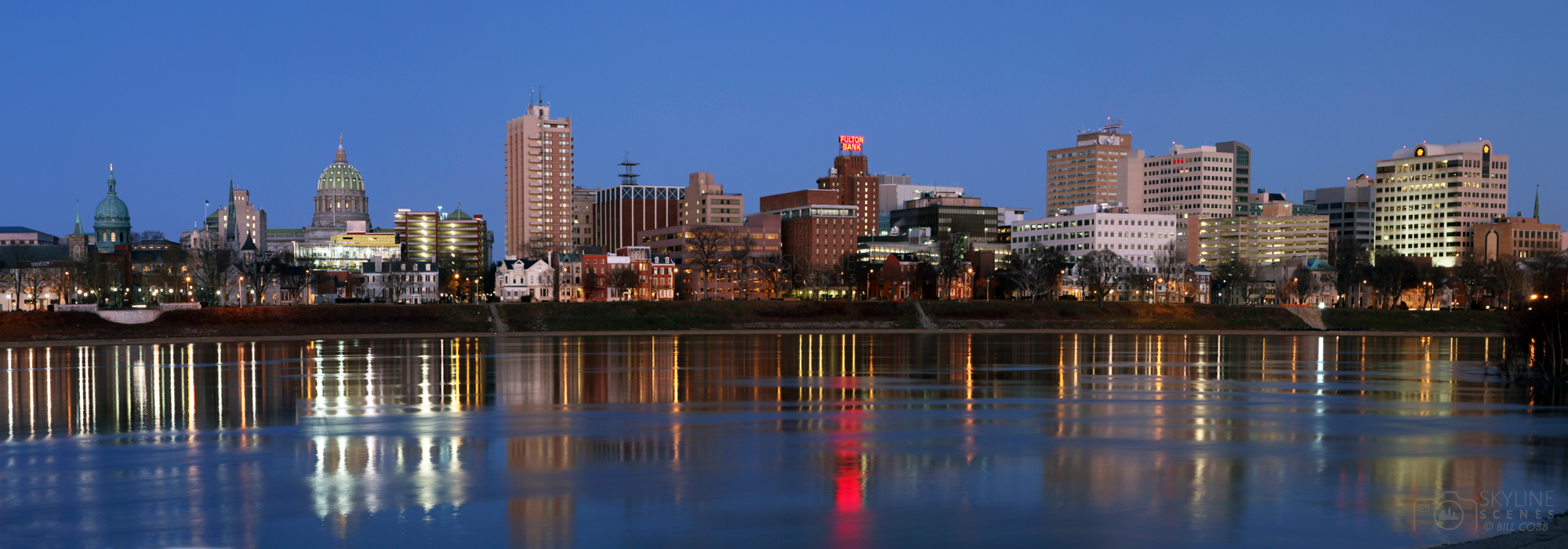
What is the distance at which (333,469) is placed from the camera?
956 inches

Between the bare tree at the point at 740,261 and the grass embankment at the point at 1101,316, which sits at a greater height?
the bare tree at the point at 740,261

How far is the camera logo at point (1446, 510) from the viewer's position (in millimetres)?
19405

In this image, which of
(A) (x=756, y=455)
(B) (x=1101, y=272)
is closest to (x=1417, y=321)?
(B) (x=1101, y=272)

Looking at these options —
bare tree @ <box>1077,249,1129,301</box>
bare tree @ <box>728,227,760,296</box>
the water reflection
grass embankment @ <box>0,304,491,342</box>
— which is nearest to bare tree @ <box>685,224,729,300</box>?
bare tree @ <box>728,227,760,296</box>

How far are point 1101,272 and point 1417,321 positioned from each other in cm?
5757

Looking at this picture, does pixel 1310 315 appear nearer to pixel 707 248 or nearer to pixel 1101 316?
pixel 1101 316

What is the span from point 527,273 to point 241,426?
458 feet

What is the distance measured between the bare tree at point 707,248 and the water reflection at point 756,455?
A: 4290 inches

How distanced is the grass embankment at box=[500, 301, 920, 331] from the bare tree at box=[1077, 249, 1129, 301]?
4584cm

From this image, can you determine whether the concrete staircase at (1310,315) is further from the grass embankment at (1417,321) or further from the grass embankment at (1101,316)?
the grass embankment at (1101,316)

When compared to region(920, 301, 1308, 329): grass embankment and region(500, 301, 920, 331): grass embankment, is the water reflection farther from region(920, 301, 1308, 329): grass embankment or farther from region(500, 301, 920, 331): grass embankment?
region(920, 301, 1308, 329): grass embankment

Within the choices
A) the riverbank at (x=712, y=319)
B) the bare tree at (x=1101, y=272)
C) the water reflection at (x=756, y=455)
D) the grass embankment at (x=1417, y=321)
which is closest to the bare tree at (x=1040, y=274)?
the bare tree at (x=1101, y=272)

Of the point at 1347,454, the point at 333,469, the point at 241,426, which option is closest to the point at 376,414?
the point at 241,426

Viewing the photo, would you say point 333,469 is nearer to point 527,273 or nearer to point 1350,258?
point 527,273
